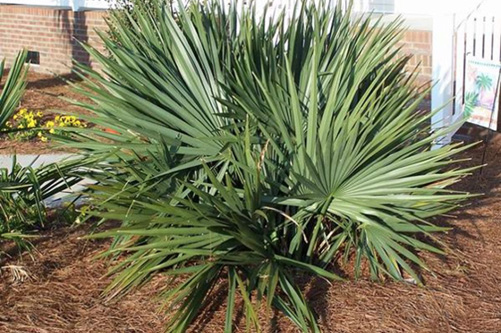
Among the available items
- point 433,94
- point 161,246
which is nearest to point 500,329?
point 161,246

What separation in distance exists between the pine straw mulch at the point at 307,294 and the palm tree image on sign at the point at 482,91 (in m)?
2.47

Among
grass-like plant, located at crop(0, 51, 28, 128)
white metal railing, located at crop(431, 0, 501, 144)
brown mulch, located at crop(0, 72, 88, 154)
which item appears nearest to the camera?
grass-like plant, located at crop(0, 51, 28, 128)

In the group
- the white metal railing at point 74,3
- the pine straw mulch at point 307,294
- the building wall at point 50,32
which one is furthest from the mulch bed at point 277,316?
the white metal railing at point 74,3

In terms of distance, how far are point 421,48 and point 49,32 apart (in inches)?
273

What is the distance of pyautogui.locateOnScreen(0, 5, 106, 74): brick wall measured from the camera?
1344 cm

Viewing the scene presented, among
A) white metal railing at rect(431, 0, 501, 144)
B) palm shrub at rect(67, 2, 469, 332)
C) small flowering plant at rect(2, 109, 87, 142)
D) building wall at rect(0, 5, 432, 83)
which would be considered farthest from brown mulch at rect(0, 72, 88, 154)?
white metal railing at rect(431, 0, 501, 144)

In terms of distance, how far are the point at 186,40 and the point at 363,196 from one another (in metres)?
1.50

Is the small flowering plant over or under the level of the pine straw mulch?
over

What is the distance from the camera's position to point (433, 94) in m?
8.23

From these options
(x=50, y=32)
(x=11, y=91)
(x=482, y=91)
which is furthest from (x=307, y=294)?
(x=50, y=32)

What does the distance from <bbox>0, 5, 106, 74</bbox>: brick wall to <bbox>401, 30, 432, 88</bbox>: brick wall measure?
16.8ft

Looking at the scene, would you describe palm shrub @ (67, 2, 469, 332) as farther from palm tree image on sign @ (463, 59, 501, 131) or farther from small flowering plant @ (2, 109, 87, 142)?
small flowering plant @ (2, 109, 87, 142)

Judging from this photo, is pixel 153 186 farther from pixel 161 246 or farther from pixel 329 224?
pixel 329 224

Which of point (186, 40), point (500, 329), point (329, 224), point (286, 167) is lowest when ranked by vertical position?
point (500, 329)
